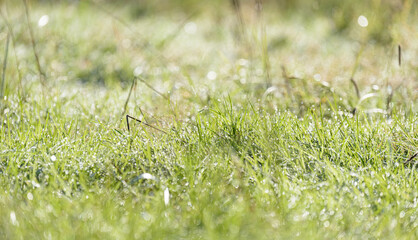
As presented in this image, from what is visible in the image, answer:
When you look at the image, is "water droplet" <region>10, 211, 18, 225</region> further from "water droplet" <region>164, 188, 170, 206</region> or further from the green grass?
"water droplet" <region>164, 188, 170, 206</region>

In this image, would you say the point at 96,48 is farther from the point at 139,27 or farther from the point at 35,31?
the point at 139,27

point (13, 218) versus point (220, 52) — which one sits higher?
point (13, 218)

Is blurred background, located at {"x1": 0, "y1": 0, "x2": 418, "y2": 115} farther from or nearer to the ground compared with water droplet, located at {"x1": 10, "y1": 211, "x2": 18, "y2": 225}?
nearer to the ground

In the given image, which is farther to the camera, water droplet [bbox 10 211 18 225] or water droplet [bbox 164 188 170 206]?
water droplet [bbox 164 188 170 206]

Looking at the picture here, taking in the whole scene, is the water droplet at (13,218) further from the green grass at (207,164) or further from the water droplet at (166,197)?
the water droplet at (166,197)

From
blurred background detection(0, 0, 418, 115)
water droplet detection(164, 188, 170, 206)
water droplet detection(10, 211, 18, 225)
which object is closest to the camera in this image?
water droplet detection(10, 211, 18, 225)

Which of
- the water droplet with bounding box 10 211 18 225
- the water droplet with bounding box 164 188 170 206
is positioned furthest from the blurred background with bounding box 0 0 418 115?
the water droplet with bounding box 10 211 18 225

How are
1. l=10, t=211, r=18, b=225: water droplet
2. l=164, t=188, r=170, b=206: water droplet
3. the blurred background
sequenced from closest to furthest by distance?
l=10, t=211, r=18, b=225: water droplet → l=164, t=188, r=170, b=206: water droplet → the blurred background

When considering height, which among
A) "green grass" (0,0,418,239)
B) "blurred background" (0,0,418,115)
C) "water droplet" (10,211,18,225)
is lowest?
"blurred background" (0,0,418,115)

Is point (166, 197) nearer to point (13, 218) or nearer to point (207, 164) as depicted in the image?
point (207, 164)

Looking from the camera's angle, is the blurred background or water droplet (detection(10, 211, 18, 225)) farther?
the blurred background

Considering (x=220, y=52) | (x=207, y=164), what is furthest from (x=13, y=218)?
(x=220, y=52)

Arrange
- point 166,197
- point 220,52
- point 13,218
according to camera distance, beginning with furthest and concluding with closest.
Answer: point 220,52, point 166,197, point 13,218

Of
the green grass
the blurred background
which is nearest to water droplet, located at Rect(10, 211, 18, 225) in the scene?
the green grass
